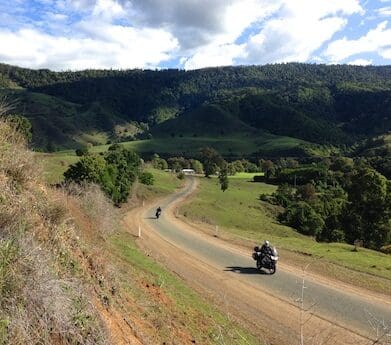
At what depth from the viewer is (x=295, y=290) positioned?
19.8 m

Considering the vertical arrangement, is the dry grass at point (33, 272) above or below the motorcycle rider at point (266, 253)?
above

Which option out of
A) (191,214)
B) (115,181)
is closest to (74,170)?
(115,181)

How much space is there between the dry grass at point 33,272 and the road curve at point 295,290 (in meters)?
3.85

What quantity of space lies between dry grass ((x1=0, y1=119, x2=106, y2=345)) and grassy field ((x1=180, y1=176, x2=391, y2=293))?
15.5m

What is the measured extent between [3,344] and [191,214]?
203ft

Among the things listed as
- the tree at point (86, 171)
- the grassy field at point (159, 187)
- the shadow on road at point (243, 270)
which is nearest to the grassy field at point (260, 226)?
the shadow on road at point (243, 270)

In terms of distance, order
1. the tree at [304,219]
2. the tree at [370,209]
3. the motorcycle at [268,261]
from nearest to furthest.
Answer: the motorcycle at [268,261] < the tree at [370,209] < the tree at [304,219]

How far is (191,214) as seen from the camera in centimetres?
6738

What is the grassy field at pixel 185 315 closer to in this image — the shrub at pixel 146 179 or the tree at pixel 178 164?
the shrub at pixel 146 179

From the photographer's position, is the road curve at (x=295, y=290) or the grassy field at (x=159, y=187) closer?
the road curve at (x=295, y=290)

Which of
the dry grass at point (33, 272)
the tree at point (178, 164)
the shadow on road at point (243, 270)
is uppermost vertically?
the tree at point (178, 164)

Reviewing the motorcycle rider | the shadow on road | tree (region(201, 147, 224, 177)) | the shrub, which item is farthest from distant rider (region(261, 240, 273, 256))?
tree (region(201, 147, 224, 177))

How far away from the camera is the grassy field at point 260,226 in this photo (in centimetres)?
2655

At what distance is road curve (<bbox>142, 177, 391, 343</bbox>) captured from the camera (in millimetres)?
15719
